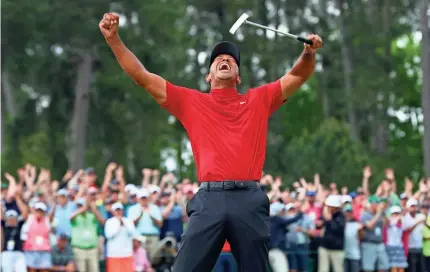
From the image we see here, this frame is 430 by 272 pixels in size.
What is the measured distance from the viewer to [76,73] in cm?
4406

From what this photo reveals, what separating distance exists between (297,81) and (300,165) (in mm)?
28866

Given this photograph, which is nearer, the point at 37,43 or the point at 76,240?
the point at 76,240

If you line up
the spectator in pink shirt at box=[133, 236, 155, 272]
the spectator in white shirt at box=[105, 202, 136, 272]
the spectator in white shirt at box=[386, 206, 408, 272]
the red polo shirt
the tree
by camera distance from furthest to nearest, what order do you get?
1. the tree
2. the spectator in white shirt at box=[386, 206, 408, 272]
3. the spectator in pink shirt at box=[133, 236, 155, 272]
4. the spectator in white shirt at box=[105, 202, 136, 272]
5. the red polo shirt

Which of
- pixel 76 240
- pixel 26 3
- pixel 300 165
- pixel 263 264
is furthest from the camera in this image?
pixel 26 3

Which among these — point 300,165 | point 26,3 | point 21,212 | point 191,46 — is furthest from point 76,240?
point 191,46

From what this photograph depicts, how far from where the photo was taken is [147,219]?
19.7m

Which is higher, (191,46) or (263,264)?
(191,46)

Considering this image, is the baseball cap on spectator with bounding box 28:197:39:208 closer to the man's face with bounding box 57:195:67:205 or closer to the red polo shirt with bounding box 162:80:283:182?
the man's face with bounding box 57:195:67:205

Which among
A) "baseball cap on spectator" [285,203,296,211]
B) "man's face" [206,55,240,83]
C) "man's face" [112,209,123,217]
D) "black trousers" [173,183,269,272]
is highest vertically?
"man's face" [206,55,240,83]

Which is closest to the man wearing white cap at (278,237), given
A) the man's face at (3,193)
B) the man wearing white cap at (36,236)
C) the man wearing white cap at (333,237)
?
the man wearing white cap at (333,237)

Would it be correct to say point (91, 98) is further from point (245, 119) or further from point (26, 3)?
point (245, 119)

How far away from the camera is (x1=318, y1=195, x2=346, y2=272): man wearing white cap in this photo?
2036 cm

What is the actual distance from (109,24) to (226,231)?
4.91 feet

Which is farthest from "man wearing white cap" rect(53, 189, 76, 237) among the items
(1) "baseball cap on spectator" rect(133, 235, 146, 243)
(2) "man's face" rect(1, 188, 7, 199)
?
(1) "baseball cap on spectator" rect(133, 235, 146, 243)
